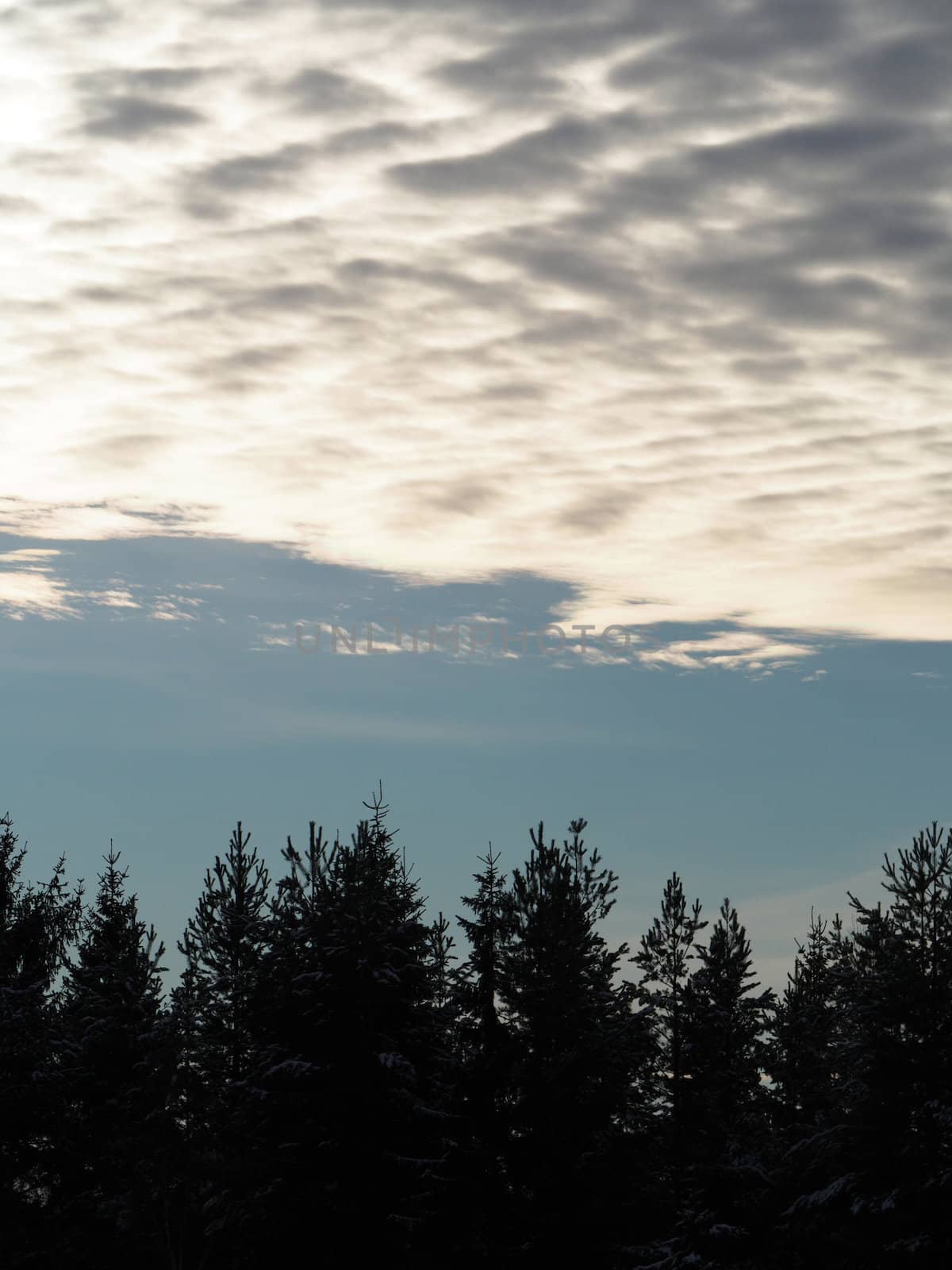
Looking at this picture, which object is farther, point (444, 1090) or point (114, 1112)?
point (114, 1112)

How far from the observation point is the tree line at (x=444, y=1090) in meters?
31.6

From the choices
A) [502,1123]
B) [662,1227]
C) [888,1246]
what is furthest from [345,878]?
[662,1227]

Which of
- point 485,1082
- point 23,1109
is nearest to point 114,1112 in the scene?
point 23,1109

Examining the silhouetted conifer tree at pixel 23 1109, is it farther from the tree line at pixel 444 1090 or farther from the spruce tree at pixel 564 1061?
the spruce tree at pixel 564 1061

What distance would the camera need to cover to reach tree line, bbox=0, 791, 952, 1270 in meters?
31.6

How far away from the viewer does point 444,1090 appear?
35156 millimetres

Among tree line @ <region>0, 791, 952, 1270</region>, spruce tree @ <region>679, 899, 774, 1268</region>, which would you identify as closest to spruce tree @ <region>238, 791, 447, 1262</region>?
tree line @ <region>0, 791, 952, 1270</region>

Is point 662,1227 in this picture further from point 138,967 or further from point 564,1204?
point 138,967

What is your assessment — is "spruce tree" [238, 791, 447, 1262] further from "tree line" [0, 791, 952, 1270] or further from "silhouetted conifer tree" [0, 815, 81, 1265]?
"silhouetted conifer tree" [0, 815, 81, 1265]

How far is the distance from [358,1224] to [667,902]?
2097 centimetres

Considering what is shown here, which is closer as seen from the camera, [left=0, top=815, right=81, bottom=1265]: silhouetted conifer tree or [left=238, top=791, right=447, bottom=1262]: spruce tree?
[left=238, top=791, right=447, bottom=1262]: spruce tree

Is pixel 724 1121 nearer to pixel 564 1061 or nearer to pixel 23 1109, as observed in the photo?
pixel 564 1061

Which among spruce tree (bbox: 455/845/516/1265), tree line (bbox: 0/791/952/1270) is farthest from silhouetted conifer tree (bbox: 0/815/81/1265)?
spruce tree (bbox: 455/845/516/1265)

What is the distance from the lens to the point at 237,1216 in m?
31.8
